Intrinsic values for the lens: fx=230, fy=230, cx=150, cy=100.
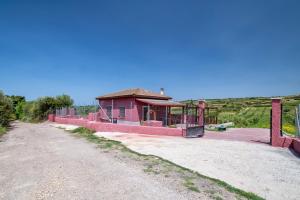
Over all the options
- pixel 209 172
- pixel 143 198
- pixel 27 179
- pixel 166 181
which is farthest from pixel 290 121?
pixel 27 179

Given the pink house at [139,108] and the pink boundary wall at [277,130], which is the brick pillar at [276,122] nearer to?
the pink boundary wall at [277,130]

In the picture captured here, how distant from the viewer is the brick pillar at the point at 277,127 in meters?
11.8

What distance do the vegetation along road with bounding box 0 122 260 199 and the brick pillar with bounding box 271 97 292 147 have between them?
279 inches

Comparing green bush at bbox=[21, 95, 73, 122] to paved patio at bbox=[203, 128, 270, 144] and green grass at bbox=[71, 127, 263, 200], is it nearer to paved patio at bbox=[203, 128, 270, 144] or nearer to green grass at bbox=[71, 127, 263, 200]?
paved patio at bbox=[203, 128, 270, 144]

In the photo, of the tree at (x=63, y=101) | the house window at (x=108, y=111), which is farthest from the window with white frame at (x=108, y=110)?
the tree at (x=63, y=101)

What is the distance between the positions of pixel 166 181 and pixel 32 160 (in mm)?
5515

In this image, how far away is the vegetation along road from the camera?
17.0ft

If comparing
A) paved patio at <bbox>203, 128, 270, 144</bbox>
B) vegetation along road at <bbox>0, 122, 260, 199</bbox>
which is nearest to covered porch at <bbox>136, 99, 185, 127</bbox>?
paved patio at <bbox>203, 128, 270, 144</bbox>

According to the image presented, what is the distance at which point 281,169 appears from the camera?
763cm

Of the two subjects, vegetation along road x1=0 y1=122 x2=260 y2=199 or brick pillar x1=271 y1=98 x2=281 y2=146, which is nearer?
vegetation along road x1=0 y1=122 x2=260 y2=199

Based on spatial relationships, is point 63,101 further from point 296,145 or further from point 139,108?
point 296,145

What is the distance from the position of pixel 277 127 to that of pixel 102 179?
969 cm

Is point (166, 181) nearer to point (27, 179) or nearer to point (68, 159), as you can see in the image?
point (27, 179)

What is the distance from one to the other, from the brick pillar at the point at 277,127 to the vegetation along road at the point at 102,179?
7089 millimetres
